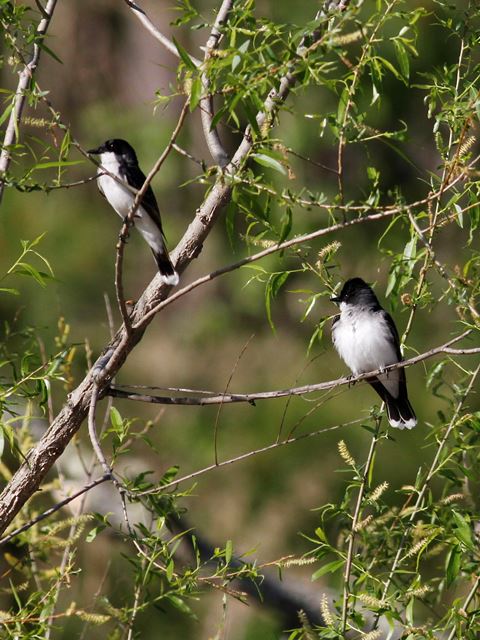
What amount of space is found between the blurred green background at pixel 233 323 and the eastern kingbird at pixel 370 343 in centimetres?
264

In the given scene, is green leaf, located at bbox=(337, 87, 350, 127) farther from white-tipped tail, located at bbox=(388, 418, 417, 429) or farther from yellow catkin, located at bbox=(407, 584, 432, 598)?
white-tipped tail, located at bbox=(388, 418, 417, 429)

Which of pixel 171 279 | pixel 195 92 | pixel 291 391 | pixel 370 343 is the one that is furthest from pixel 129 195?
pixel 195 92

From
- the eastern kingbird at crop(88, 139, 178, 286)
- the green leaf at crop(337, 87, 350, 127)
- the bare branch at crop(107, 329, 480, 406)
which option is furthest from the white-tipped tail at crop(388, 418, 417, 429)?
the green leaf at crop(337, 87, 350, 127)

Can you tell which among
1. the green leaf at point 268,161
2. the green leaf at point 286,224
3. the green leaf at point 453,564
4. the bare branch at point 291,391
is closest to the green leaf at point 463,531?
the green leaf at point 453,564

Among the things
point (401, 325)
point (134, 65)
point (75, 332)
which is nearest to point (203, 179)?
point (401, 325)

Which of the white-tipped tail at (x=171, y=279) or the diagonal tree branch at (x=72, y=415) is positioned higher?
the white-tipped tail at (x=171, y=279)

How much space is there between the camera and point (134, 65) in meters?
10.1

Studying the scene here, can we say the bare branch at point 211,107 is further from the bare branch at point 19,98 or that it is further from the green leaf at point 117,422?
the green leaf at point 117,422

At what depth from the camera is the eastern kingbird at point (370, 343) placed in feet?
14.1

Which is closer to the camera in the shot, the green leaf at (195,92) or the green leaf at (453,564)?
the green leaf at (195,92)

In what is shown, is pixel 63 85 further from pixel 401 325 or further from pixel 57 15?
pixel 401 325

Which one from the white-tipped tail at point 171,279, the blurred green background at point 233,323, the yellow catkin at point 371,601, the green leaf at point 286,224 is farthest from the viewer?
the blurred green background at point 233,323

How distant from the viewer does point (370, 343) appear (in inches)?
170

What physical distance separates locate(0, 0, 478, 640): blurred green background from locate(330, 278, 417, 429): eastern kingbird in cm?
264
